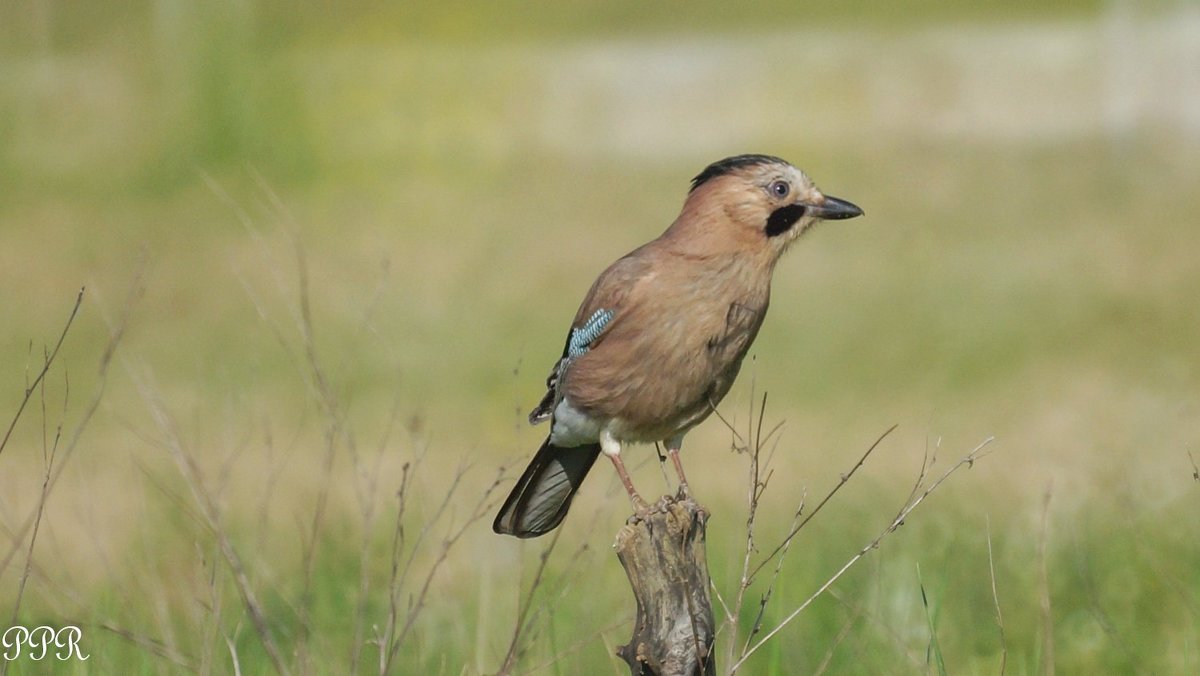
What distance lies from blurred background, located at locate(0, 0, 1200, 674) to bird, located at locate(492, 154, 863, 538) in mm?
1609

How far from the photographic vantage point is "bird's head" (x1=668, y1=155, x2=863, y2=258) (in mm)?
4316

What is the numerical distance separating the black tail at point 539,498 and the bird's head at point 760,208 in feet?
2.30

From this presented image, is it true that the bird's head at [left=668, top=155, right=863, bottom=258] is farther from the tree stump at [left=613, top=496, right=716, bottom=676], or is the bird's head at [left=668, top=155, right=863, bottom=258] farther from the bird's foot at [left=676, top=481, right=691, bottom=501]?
the tree stump at [left=613, top=496, right=716, bottom=676]

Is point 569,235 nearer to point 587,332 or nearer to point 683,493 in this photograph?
point 587,332

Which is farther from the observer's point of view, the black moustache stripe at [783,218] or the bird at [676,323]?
the black moustache stripe at [783,218]

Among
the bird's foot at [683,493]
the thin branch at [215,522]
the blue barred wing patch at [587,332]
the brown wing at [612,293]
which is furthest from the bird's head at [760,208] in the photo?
the thin branch at [215,522]

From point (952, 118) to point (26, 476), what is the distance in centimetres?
741

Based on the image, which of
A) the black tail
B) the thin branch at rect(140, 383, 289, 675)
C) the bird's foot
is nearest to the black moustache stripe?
the bird's foot

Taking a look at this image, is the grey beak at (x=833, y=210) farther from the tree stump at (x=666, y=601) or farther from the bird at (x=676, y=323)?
the tree stump at (x=666, y=601)

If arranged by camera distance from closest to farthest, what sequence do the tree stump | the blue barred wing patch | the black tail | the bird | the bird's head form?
the tree stump, the bird, the bird's head, the blue barred wing patch, the black tail

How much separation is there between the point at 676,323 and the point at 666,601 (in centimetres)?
83

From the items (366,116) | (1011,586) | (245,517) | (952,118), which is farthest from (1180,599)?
(366,116)

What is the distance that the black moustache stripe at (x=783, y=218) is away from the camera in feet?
14.2

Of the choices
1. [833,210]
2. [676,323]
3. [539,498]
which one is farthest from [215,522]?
[833,210]
